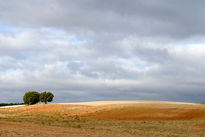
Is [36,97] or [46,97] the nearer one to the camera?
[46,97]

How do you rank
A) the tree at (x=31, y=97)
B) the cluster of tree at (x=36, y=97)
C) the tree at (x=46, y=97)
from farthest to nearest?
the tree at (x=31, y=97)
the cluster of tree at (x=36, y=97)
the tree at (x=46, y=97)

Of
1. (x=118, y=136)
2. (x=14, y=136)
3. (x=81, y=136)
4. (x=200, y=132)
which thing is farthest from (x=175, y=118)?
(x=14, y=136)

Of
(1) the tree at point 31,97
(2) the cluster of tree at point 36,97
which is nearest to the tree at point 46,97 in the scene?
(2) the cluster of tree at point 36,97

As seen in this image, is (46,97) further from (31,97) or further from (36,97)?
(31,97)

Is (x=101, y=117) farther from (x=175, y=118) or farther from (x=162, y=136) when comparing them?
(x=162, y=136)

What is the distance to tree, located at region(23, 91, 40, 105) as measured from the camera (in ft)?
417

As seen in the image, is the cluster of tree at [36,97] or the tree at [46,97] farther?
the cluster of tree at [36,97]

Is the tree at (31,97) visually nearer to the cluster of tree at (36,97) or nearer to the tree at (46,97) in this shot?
the cluster of tree at (36,97)

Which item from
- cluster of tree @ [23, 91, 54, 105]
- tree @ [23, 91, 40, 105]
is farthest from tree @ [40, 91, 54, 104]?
tree @ [23, 91, 40, 105]

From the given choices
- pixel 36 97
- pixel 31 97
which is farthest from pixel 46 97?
pixel 31 97

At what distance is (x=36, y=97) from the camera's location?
128m

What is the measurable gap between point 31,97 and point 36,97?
2.44 meters

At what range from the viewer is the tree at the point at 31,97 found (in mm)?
127062

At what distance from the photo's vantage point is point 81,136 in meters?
30.2
